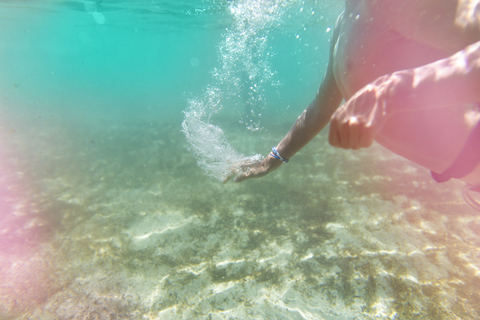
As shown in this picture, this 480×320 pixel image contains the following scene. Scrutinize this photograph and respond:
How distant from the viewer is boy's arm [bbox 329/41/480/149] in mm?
962

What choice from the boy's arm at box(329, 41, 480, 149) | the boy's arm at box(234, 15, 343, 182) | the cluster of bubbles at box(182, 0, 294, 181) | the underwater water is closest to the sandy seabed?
the underwater water

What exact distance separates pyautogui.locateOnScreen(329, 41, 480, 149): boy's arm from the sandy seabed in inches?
93.0

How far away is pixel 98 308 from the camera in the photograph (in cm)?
255

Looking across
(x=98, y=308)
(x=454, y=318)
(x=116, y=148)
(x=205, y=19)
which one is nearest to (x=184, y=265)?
(x=98, y=308)

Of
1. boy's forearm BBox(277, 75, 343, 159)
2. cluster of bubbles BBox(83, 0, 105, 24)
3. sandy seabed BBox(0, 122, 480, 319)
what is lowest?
sandy seabed BBox(0, 122, 480, 319)

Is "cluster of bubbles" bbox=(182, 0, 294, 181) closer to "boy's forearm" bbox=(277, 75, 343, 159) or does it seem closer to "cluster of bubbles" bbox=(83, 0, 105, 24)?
"boy's forearm" bbox=(277, 75, 343, 159)

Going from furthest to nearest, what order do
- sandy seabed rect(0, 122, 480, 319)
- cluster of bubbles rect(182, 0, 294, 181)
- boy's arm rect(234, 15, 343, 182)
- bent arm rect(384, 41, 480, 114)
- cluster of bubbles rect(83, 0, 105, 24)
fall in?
cluster of bubbles rect(83, 0, 105, 24), cluster of bubbles rect(182, 0, 294, 181), sandy seabed rect(0, 122, 480, 319), boy's arm rect(234, 15, 343, 182), bent arm rect(384, 41, 480, 114)

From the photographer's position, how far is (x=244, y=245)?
3.37m

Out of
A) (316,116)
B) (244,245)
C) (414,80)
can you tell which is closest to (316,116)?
(316,116)

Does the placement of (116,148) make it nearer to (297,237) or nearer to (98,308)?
(98,308)

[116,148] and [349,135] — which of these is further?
[116,148]

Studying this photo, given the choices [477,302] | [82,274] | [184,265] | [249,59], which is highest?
[249,59]

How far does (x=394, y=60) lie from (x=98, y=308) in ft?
13.4

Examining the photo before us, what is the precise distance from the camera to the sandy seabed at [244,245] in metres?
2.51
